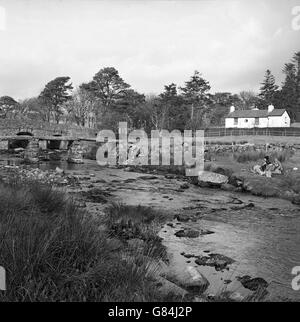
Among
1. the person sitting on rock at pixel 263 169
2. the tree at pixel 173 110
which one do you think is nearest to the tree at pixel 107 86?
the tree at pixel 173 110

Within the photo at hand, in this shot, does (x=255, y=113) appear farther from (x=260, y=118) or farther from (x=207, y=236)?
(x=207, y=236)

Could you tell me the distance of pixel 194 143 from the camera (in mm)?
40500

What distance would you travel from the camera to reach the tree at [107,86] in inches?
2758

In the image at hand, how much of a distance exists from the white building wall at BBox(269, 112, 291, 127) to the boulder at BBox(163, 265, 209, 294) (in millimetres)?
65238

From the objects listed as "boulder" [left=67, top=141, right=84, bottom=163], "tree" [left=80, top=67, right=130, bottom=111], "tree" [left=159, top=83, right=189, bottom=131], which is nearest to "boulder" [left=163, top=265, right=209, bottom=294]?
"boulder" [left=67, top=141, right=84, bottom=163]

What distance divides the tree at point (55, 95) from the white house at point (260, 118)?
103 feet

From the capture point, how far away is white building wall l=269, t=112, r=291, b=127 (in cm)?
6725

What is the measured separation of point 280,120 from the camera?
6719 cm

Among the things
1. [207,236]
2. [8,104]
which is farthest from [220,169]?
[8,104]

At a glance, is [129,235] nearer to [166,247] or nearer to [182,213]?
[166,247]

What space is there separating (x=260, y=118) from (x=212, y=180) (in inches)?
2123

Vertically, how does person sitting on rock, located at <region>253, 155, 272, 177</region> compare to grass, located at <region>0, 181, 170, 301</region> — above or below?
below

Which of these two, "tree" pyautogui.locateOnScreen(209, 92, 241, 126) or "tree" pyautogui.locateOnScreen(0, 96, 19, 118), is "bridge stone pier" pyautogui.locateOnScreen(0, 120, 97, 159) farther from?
"tree" pyautogui.locateOnScreen(209, 92, 241, 126)

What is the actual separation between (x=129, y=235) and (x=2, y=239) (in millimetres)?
4071
